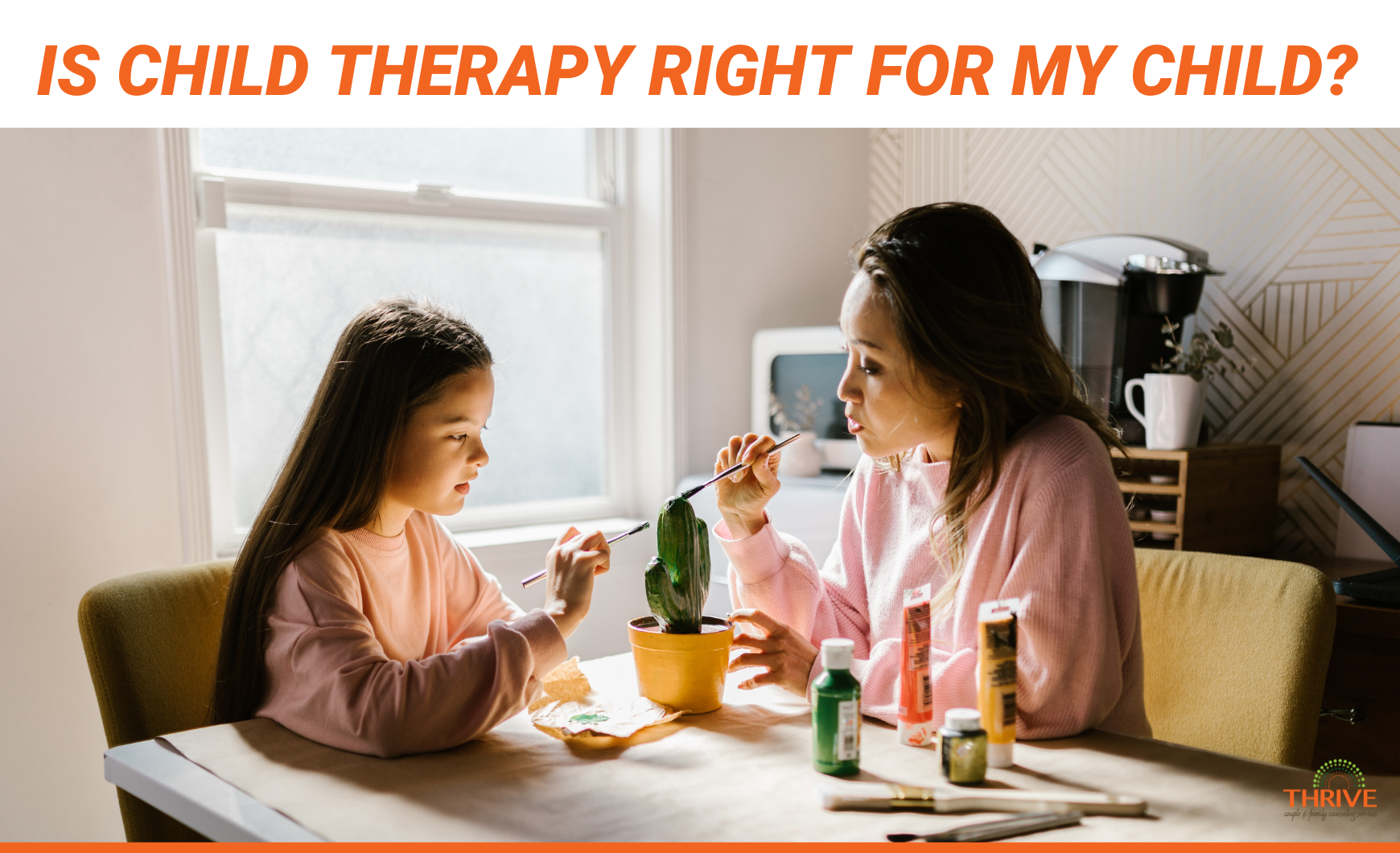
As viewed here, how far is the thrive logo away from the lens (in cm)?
81

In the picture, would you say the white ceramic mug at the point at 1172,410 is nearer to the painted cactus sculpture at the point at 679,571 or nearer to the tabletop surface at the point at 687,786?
the tabletop surface at the point at 687,786

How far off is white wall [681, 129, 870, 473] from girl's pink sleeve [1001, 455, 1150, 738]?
1.68 meters

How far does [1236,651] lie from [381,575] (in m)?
1.02

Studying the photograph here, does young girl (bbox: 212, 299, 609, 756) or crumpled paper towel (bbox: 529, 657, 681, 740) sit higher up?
young girl (bbox: 212, 299, 609, 756)

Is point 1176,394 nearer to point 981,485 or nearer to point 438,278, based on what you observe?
point 981,485

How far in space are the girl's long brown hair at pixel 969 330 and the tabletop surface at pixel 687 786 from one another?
10.0 inches

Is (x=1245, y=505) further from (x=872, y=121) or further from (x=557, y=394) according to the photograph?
(x=557, y=394)

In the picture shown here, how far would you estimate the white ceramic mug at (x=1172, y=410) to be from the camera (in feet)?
6.27

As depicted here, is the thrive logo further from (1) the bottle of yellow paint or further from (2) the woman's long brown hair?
(2) the woman's long brown hair

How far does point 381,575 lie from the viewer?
1189mm

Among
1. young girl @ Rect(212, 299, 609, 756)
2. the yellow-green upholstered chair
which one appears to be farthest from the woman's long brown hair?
the yellow-green upholstered chair

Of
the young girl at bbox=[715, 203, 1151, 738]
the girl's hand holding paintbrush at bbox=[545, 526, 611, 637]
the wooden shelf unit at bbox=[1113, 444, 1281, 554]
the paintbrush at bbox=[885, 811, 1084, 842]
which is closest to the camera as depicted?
the paintbrush at bbox=[885, 811, 1084, 842]

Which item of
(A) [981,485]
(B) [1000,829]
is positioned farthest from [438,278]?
(B) [1000,829]

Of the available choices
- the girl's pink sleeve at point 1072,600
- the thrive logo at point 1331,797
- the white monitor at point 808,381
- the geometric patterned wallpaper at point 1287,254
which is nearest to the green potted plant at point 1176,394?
the geometric patterned wallpaper at point 1287,254
